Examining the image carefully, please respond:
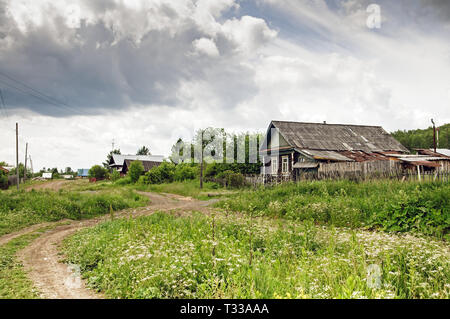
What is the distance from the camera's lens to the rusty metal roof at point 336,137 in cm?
2494

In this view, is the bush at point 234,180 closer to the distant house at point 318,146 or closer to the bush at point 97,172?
the distant house at point 318,146

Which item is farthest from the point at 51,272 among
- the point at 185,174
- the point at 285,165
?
the point at 185,174

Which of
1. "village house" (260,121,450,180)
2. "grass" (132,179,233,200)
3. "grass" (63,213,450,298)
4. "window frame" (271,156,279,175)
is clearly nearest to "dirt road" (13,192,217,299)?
"grass" (63,213,450,298)

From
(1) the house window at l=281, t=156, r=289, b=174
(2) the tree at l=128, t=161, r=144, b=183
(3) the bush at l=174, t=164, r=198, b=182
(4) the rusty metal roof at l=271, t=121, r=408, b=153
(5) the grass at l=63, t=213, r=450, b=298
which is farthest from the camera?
(2) the tree at l=128, t=161, r=144, b=183

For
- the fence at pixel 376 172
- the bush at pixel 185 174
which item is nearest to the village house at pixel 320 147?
the fence at pixel 376 172

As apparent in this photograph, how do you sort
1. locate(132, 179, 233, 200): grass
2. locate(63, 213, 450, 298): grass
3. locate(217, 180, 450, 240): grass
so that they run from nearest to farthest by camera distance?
locate(63, 213, 450, 298): grass → locate(217, 180, 450, 240): grass → locate(132, 179, 233, 200): grass

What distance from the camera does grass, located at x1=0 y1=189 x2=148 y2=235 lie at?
1239 centimetres

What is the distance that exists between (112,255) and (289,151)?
2099 cm

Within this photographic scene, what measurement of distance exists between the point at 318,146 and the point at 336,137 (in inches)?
124

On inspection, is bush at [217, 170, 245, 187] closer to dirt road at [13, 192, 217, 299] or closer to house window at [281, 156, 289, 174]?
house window at [281, 156, 289, 174]

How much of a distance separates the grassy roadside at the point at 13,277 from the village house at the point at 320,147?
15.2 metres
